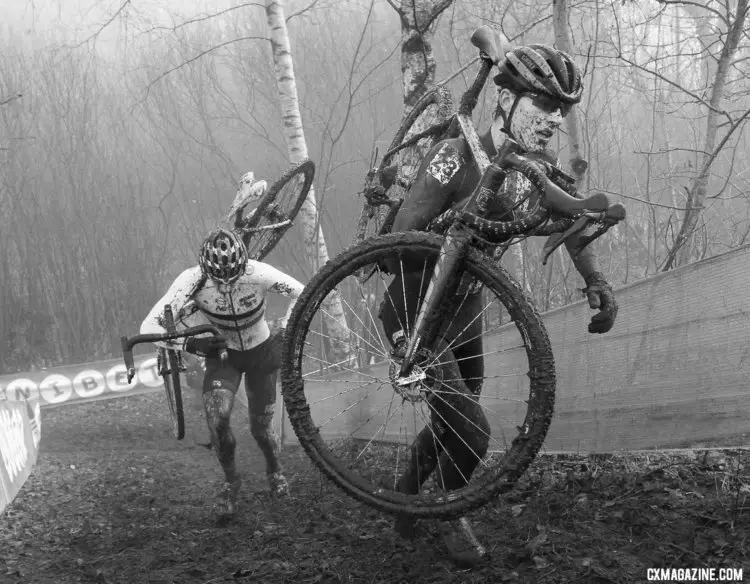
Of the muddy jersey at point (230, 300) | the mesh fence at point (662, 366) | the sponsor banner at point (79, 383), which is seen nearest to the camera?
the mesh fence at point (662, 366)

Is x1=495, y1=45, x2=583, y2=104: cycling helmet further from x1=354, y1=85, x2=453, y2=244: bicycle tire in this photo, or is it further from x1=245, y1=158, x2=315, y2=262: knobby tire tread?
x1=245, y1=158, x2=315, y2=262: knobby tire tread

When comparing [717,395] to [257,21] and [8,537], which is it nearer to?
[8,537]

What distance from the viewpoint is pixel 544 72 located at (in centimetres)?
325

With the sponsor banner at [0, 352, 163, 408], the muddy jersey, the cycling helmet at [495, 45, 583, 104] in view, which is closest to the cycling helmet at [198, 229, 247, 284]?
the muddy jersey

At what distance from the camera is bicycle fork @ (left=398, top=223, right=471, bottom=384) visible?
3137 millimetres

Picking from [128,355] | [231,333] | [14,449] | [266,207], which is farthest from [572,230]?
[14,449]

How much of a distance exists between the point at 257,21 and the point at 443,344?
2196 centimetres

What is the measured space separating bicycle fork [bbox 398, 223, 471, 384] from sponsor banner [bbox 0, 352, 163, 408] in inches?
448

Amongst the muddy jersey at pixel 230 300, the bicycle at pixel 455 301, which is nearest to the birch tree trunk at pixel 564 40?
the muddy jersey at pixel 230 300

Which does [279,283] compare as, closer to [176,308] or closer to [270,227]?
[270,227]

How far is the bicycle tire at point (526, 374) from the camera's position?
9.79 feet

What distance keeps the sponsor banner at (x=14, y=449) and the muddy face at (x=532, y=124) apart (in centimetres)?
521

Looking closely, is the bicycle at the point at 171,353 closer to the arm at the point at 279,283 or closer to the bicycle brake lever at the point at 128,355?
the bicycle brake lever at the point at 128,355

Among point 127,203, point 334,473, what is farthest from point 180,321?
point 127,203
